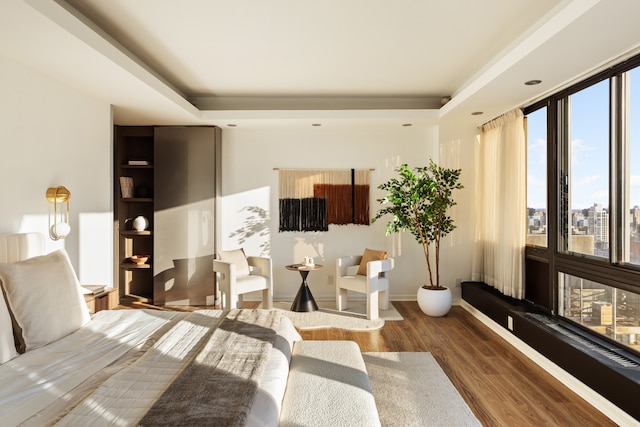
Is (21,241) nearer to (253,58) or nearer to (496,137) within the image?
(253,58)

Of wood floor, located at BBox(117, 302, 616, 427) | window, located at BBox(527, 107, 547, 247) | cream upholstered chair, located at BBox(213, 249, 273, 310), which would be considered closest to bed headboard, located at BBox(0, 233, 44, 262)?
cream upholstered chair, located at BBox(213, 249, 273, 310)

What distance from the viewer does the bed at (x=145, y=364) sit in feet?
5.12

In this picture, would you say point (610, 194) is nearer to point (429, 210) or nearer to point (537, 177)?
point (537, 177)

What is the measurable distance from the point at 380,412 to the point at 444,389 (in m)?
0.63

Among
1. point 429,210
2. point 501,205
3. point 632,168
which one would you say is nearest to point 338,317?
point 429,210

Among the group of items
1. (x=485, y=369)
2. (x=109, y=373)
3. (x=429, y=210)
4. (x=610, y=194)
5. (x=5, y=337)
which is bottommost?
(x=485, y=369)

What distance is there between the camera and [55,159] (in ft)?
11.1

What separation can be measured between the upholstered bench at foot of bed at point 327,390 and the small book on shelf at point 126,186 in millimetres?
3823

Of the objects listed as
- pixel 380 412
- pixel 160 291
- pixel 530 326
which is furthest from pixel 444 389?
pixel 160 291

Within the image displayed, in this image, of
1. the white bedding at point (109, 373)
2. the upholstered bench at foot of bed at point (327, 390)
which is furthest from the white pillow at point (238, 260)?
the upholstered bench at foot of bed at point (327, 390)

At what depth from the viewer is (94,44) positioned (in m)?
2.73

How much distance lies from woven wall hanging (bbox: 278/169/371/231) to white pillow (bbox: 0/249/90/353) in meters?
3.34

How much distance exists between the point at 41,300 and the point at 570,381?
368 cm

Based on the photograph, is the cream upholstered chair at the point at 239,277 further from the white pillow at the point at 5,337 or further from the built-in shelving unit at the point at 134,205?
the white pillow at the point at 5,337
